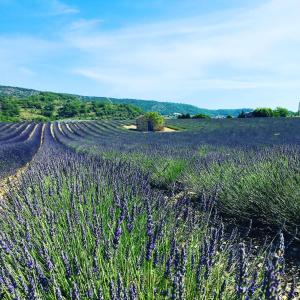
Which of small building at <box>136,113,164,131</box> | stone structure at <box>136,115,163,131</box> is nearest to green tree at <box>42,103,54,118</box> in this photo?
stone structure at <box>136,115,163,131</box>

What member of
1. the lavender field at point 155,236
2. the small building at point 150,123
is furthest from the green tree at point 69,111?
the lavender field at point 155,236

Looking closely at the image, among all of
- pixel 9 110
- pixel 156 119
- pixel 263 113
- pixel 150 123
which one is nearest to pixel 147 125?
pixel 150 123

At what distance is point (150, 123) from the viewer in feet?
121

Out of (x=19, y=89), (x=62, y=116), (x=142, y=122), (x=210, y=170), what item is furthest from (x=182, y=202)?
(x=19, y=89)

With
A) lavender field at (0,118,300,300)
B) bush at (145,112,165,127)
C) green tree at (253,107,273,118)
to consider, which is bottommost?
lavender field at (0,118,300,300)

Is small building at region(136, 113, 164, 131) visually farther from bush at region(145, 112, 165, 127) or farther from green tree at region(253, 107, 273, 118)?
green tree at region(253, 107, 273, 118)

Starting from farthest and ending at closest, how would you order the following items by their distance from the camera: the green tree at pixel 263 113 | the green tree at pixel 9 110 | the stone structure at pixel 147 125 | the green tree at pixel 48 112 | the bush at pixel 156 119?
the green tree at pixel 48 112 → the green tree at pixel 9 110 → the green tree at pixel 263 113 → the bush at pixel 156 119 → the stone structure at pixel 147 125

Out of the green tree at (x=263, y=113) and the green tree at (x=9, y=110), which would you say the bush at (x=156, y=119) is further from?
the green tree at (x=9, y=110)

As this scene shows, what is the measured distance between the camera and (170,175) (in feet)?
19.2

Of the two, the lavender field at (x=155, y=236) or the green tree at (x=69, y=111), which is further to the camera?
the green tree at (x=69, y=111)

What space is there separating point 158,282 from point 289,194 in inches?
79.3

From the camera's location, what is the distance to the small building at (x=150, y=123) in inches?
1438

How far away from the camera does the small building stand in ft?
120

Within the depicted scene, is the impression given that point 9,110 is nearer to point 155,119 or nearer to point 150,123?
point 150,123
